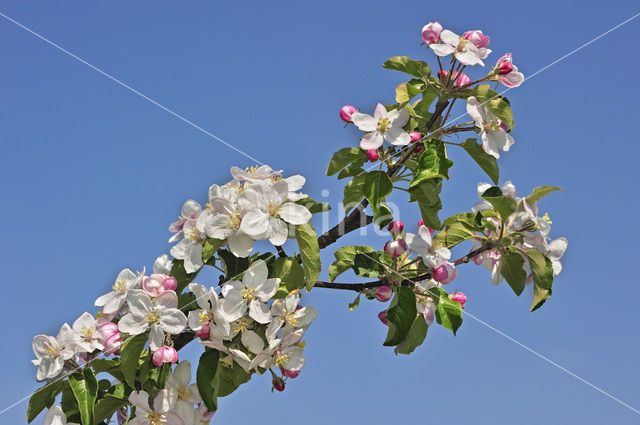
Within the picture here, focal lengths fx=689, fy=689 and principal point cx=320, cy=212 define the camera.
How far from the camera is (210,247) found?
2.77 metres

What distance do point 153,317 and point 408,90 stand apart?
141 centimetres

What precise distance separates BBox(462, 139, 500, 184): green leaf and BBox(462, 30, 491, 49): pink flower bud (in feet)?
1.36

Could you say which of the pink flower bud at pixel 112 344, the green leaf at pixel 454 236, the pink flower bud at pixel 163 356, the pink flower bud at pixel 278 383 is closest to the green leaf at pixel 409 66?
the green leaf at pixel 454 236

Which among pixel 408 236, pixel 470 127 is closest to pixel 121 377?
pixel 408 236

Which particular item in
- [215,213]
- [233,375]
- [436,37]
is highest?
[436,37]

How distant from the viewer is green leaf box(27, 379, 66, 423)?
2.83 meters

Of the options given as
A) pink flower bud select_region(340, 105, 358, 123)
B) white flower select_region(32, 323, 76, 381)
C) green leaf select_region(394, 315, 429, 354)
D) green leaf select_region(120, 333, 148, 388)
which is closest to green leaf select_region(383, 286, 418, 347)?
green leaf select_region(394, 315, 429, 354)

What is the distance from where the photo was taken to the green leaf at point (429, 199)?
9.24 ft

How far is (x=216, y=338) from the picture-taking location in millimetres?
2670

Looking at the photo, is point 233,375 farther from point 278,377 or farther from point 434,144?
point 434,144

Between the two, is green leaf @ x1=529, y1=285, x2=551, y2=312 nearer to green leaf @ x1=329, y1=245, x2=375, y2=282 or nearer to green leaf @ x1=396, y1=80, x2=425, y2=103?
green leaf @ x1=329, y1=245, x2=375, y2=282

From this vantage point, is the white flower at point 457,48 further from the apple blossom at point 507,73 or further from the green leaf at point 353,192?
the green leaf at point 353,192

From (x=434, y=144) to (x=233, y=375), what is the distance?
123 cm

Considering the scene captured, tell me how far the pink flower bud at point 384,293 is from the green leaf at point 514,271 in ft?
1.57
